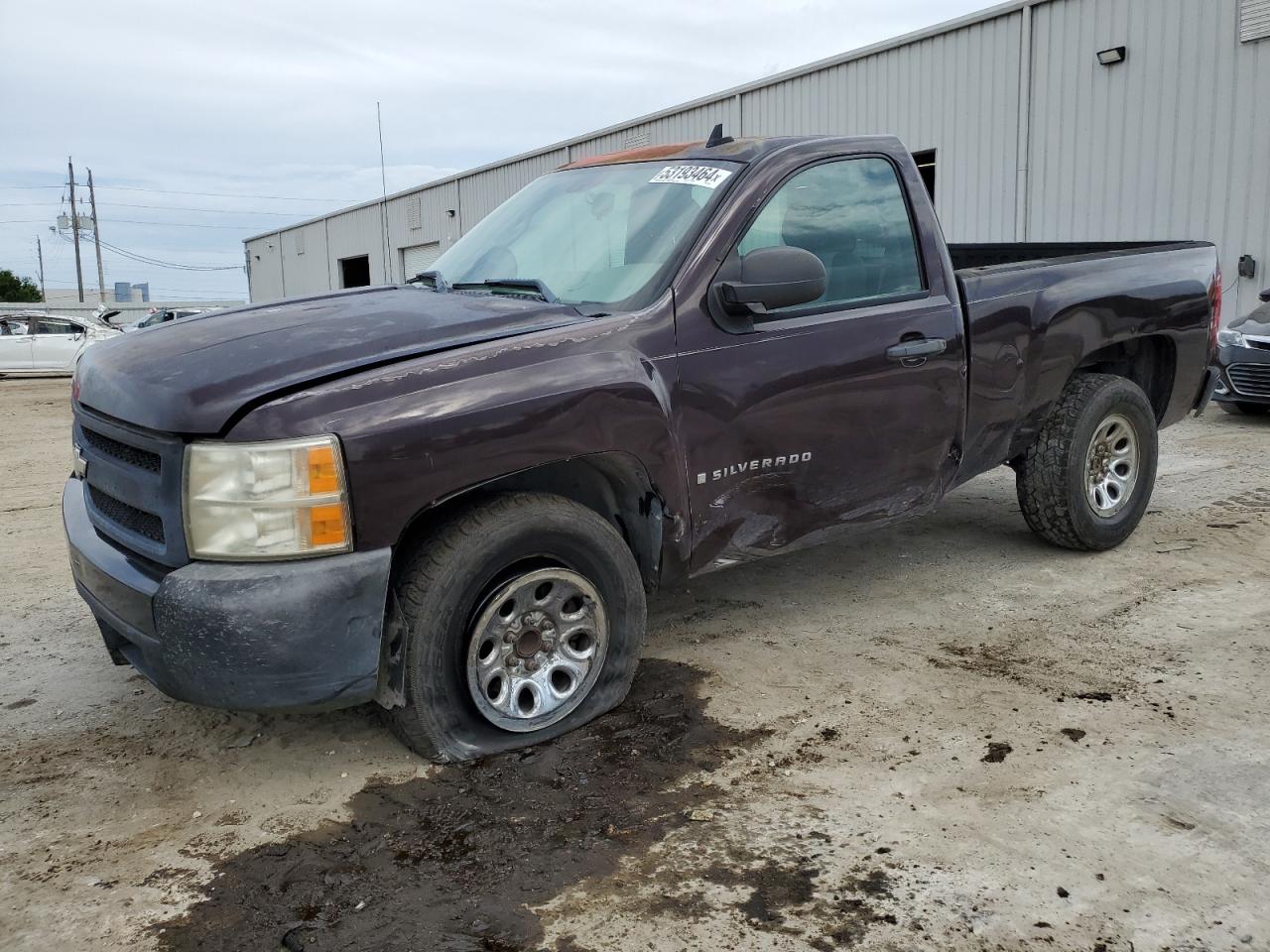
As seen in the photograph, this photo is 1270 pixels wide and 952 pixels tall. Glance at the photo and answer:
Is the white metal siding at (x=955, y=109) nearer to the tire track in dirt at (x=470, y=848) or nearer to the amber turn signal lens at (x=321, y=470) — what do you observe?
the tire track in dirt at (x=470, y=848)

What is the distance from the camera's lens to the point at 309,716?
3.77m

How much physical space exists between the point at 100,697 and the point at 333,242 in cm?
3592

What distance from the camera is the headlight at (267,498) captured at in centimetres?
287

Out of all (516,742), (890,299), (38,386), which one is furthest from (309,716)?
(38,386)

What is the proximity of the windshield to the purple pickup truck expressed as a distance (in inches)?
0.6

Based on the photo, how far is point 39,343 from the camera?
22.6 metres

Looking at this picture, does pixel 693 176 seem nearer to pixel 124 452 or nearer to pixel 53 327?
pixel 124 452

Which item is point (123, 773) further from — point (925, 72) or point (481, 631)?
point (925, 72)

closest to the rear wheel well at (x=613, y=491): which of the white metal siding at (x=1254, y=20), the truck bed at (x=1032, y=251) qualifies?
the truck bed at (x=1032, y=251)

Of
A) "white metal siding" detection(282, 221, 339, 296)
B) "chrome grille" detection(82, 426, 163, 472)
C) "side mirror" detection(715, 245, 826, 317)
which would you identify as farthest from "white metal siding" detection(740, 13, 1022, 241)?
"white metal siding" detection(282, 221, 339, 296)

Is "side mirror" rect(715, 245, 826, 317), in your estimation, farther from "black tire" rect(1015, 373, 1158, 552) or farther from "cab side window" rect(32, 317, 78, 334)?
"cab side window" rect(32, 317, 78, 334)

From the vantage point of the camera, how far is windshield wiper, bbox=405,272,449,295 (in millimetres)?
4262

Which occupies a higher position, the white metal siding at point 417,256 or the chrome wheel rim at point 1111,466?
the white metal siding at point 417,256

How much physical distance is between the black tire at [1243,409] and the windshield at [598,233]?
838 centimetres
